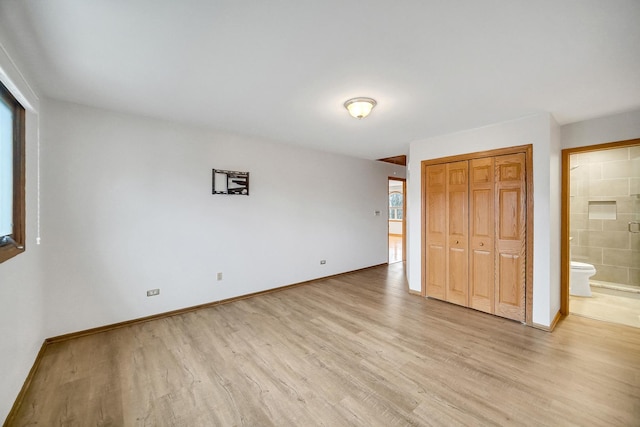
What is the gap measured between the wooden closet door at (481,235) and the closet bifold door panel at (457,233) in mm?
64

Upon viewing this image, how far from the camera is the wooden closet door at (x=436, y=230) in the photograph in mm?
3863

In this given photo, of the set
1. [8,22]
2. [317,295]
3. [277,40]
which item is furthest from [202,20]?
[317,295]

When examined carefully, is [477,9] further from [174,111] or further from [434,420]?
[174,111]

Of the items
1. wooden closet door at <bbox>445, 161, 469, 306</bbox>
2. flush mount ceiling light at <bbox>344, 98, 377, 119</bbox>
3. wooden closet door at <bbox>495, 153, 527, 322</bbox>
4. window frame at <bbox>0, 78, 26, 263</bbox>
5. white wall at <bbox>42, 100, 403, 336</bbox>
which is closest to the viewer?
window frame at <bbox>0, 78, 26, 263</bbox>

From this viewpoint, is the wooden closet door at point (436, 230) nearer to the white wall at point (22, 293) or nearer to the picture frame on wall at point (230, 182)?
the picture frame on wall at point (230, 182)

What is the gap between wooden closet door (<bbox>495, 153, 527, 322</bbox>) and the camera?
3.14 m

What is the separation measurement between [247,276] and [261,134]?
2.23m

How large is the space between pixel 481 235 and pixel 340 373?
2630mm

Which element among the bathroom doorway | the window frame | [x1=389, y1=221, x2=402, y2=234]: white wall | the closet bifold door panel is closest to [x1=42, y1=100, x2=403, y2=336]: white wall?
the window frame

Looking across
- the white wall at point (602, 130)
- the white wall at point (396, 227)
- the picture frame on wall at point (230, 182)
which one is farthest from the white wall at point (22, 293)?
the white wall at point (396, 227)

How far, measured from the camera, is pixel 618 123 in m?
2.97

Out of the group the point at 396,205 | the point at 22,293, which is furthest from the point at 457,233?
the point at 396,205

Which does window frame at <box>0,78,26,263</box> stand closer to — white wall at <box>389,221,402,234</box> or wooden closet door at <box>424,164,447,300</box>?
wooden closet door at <box>424,164,447,300</box>

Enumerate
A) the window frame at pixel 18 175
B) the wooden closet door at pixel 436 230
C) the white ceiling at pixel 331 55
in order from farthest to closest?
1. the wooden closet door at pixel 436 230
2. the window frame at pixel 18 175
3. the white ceiling at pixel 331 55
